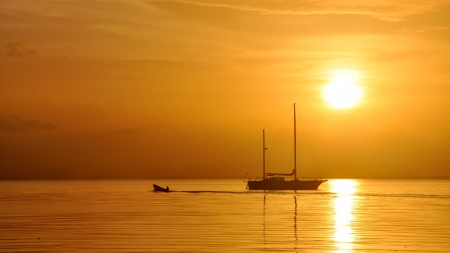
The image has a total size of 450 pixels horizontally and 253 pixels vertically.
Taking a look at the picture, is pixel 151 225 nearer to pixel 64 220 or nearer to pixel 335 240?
pixel 64 220

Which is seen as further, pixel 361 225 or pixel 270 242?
pixel 361 225

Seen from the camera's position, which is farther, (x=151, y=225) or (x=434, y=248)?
(x=151, y=225)

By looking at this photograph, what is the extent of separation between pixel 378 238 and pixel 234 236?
10.1 metres

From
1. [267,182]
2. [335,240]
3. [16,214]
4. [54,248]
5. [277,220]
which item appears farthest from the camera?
[267,182]

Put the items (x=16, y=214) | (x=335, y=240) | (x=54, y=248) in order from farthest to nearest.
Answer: (x=16, y=214) < (x=335, y=240) < (x=54, y=248)

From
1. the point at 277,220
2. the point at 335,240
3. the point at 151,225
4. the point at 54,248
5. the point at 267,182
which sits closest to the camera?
the point at 54,248

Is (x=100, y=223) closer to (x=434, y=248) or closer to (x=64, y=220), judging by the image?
(x=64, y=220)

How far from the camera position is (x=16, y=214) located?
7175 cm

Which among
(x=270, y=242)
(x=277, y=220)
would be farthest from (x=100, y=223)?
(x=270, y=242)

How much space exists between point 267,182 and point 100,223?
103 m

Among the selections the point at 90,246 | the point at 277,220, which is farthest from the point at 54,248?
the point at 277,220

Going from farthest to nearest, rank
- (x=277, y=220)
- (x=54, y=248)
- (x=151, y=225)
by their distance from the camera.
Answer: (x=277, y=220) < (x=151, y=225) < (x=54, y=248)

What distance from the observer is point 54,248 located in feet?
129

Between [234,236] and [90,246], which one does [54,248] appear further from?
[234,236]
